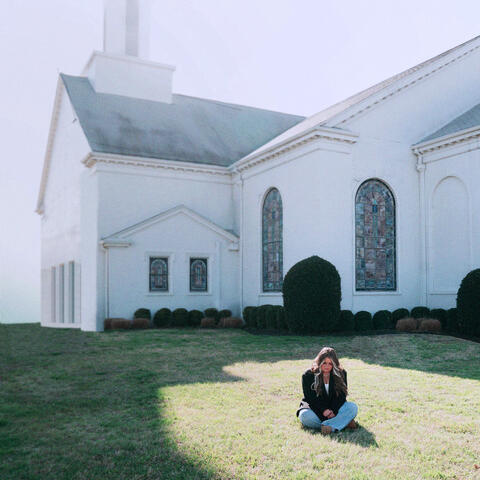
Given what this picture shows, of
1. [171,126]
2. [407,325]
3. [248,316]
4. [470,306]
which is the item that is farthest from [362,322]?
[171,126]

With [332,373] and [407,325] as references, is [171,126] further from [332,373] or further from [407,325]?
[332,373]

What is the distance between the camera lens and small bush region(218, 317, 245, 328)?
856 inches

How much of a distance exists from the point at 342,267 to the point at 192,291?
705 centimetres

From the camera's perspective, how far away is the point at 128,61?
91.6 ft

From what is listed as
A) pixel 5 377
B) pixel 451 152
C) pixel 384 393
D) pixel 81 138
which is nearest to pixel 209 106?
pixel 81 138

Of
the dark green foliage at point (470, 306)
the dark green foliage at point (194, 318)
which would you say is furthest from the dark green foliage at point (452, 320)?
the dark green foliage at point (194, 318)

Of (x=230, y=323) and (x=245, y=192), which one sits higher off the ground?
(x=245, y=192)

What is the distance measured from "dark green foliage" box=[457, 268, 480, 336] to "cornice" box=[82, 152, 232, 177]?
12.0 metres

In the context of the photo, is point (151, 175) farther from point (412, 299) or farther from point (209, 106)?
point (412, 299)

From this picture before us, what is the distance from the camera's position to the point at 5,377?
35.0 ft

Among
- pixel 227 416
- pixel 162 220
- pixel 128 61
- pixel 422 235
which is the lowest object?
pixel 227 416

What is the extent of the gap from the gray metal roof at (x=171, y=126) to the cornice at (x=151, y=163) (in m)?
0.25

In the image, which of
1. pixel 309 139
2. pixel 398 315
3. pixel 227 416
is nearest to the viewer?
pixel 227 416

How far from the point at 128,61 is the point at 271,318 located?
51.1ft
